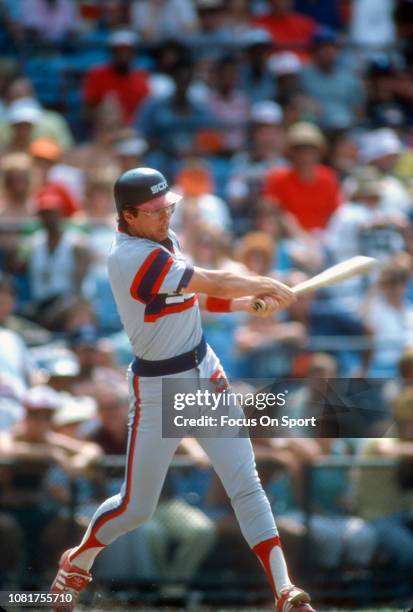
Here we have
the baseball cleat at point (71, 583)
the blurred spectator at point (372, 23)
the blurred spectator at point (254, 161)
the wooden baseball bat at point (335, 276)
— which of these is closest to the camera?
the baseball cleat at point (71, 583)

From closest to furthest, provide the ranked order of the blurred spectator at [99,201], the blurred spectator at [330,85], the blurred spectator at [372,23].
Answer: the blurred spectator at [99,201]
the blurred spectator at [330,85]
the blurred spectator at [372,23]

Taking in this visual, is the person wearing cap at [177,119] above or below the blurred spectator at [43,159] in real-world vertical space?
above

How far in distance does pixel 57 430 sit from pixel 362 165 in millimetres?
4182

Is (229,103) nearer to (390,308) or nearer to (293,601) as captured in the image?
(390,308)

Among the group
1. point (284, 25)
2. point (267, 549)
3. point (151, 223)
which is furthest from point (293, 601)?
point (284, 25)

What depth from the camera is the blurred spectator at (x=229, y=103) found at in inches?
453

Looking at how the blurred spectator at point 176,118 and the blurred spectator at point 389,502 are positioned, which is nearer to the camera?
the blurred spectator at point 389,502

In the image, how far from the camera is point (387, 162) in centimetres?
1095

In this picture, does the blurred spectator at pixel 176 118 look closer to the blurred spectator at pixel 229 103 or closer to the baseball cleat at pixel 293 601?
the blurred spectator at pixel 229 103

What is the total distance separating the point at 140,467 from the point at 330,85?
746cm

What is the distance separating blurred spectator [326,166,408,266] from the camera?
A: 9812 mm

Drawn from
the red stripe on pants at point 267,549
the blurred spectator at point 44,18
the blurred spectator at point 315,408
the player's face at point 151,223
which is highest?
the blurred spectator at point 44,18

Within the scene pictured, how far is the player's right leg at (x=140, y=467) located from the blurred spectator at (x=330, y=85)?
7.03 meters

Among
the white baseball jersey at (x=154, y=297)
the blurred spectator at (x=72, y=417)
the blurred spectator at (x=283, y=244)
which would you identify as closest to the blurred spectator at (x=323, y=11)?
the blurred spectator at (x=283, y=244)
